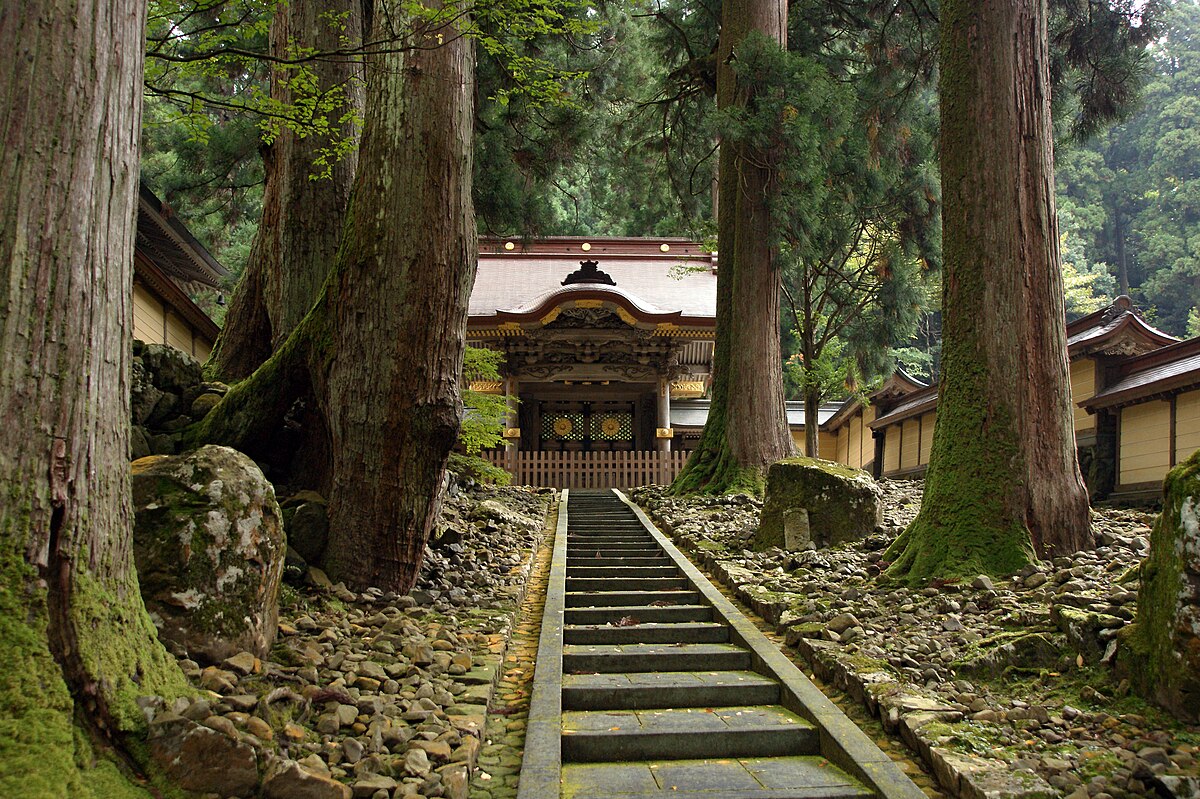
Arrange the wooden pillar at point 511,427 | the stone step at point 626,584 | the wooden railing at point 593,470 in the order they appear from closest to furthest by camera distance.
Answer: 1. the stone step at point 626,584
2. the wooden pillar at point 511,427
3. the wooden railing at point 593,470

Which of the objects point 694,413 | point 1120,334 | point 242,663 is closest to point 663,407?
point 694,413

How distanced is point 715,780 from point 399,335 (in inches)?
124

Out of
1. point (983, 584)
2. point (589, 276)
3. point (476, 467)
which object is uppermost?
point (589, 276)

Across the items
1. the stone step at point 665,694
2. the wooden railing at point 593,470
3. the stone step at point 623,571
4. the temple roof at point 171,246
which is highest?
the temple roof at point 171,246

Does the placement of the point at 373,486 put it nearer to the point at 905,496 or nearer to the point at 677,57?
the point at 905,496

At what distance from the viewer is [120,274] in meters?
2.87

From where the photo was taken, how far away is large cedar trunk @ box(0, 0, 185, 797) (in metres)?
2.40

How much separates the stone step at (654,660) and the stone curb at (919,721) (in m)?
0.41

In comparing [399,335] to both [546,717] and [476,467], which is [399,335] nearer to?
[546,717]

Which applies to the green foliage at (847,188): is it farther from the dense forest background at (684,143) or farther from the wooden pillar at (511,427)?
the wooden pillar at (511,427)

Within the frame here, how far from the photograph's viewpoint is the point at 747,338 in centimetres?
1132

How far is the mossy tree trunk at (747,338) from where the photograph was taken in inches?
429

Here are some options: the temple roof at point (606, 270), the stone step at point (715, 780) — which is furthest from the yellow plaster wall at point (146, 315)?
the temple roof at point (606, 270)

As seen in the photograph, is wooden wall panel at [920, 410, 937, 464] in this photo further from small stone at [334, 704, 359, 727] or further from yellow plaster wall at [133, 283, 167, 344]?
small stone at [334, 704, 359, 727]
